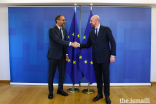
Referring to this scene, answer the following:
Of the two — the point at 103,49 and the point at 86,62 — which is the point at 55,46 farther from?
the point at 103,49

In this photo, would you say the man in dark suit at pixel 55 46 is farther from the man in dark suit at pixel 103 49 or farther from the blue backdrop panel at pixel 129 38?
the blue backdrop panel at pixel 129 38

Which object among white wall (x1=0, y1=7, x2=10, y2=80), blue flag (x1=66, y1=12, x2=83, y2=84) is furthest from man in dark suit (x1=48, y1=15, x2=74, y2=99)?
white wall (x1=0, y1=7, x2=10, y2=80)

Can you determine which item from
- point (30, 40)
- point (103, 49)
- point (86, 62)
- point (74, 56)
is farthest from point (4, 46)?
point (103, 49)

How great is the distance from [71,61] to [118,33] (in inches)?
61.6

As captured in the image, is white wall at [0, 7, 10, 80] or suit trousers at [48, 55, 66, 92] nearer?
suit trousers at [48, 55, 66, 92]

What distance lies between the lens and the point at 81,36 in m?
3.99

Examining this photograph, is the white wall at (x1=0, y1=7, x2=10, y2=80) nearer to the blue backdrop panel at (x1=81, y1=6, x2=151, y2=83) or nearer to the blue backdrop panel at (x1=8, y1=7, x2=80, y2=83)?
the blue backdrop panel at (x1=8, y1=7, x2=80, y2=83)

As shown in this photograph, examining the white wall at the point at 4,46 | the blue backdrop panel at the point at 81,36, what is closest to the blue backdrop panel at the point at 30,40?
the blue backdrop panel at the point at 81,36

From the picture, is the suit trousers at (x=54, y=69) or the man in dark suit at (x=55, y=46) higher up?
the man in dark suit at (x=55, y=46)

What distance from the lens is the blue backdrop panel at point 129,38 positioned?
13.1 feet

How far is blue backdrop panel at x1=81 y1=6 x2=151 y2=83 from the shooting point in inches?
157

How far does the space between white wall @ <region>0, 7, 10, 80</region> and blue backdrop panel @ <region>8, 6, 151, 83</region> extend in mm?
231

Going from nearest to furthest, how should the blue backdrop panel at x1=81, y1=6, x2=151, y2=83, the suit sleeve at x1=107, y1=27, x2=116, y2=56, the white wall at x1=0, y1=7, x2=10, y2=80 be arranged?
1. the suit sleeve at x1=107, y1=27, x2=116, y2=56
2. the blue backdrop panel at x1=81, y1=6, x2=151, y2=83
3. the white wall at x1=0, y1=7, x2=10, y2=80

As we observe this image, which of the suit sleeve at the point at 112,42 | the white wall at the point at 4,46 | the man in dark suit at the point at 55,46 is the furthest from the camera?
the white wall at the point at 4,46
